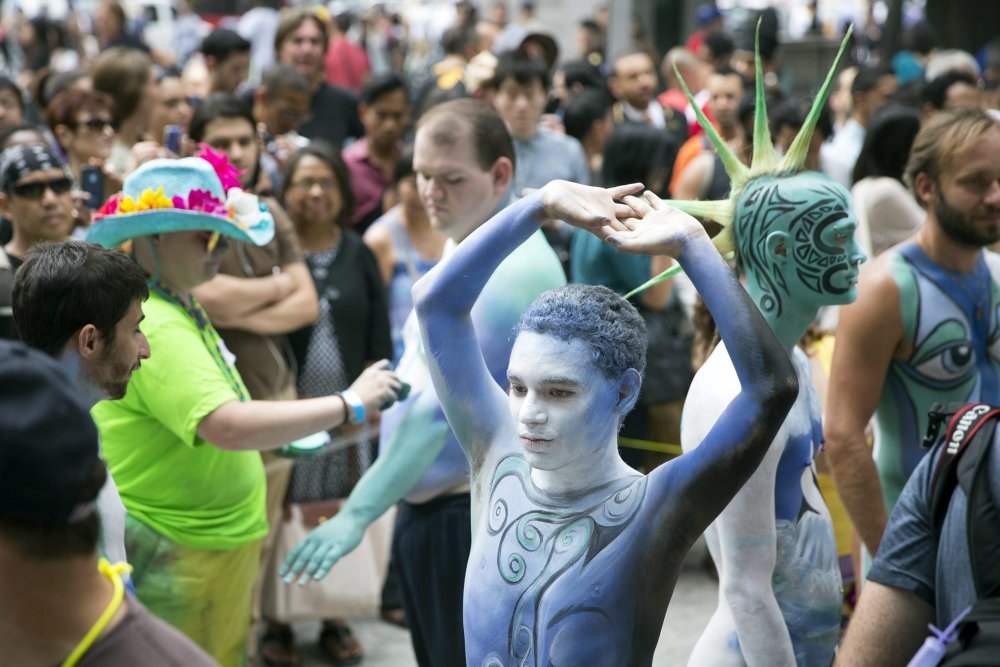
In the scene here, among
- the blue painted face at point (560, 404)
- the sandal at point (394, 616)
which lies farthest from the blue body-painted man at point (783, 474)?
the sandal at point (394, 616)

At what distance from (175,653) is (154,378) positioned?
1.69 m

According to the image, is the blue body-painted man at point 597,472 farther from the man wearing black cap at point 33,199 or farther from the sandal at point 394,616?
the sandal at point 394,616

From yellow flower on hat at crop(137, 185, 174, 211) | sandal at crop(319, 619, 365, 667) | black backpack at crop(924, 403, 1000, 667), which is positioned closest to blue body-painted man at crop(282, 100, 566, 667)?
yellow flower on hat at crop(137, 185, 174, 211)

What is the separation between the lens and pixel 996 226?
3717mm

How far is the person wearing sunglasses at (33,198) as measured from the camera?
4.62 metres

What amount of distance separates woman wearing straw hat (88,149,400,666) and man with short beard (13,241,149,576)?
56 cm

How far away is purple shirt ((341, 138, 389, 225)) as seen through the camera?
22.4 ft

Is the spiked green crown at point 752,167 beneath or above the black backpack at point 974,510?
above

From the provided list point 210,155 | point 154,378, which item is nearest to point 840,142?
point 210,155

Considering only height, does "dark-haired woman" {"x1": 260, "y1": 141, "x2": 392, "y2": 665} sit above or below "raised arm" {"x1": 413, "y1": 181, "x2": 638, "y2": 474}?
below

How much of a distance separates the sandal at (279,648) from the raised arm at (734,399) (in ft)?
10.9

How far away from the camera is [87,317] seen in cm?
279

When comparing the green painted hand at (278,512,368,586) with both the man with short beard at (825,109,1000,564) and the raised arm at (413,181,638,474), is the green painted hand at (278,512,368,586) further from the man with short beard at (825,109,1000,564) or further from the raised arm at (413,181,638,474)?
the man with short beard at (825,109,1000,564)

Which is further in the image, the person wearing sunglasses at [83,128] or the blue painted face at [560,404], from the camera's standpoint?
the person wearing sunglasses at [83,128]
